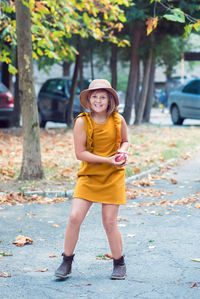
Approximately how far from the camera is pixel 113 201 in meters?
4.64

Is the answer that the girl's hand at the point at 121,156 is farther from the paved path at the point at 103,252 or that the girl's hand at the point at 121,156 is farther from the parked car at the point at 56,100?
the parked car at the point at 56,100

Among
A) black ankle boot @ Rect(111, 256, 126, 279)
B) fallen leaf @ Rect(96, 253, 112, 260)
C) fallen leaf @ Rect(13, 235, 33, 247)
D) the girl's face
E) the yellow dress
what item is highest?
the girl's face

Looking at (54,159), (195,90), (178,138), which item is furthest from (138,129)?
(54,159)

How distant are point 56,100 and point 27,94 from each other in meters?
11.1

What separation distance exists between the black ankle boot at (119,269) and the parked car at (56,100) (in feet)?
49.9

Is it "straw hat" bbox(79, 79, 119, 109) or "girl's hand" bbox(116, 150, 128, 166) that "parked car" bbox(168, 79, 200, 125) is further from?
"girl's hand" bbox(116, 150, 128, 166)

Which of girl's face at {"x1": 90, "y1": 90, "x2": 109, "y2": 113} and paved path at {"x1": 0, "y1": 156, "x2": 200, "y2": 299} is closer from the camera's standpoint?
paved path at {"x1": 0, "y1": 156, "x2": 200, "y2": 299}

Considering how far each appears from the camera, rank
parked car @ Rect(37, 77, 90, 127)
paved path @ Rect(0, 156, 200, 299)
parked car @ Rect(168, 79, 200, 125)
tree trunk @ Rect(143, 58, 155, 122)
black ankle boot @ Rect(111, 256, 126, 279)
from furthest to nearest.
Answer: tree trunk @ Rect(143, 58, 155, 122) → parked car @ Rect(168, 79, 200, 125) → parked car @ Rect(37, 77, 90, 127) → black ankle boot @ Rect(111, 256, 126, 279) → paved path @ Rect(0, 156, 200, 299)

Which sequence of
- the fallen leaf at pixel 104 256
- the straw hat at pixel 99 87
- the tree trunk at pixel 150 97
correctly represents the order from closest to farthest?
Result: 1. the straw hat at pixel 99 87
2. the fallen leaf at pixel 104 256
3. the tree trunk at pixel 150 97

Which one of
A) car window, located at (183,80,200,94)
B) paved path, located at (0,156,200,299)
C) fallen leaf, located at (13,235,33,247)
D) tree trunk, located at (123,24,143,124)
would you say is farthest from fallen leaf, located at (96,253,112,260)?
car window, located at (183,80,200,94)

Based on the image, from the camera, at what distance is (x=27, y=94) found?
9.22m

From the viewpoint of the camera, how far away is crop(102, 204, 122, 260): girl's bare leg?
15.3ft

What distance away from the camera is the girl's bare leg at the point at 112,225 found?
4.66 metres

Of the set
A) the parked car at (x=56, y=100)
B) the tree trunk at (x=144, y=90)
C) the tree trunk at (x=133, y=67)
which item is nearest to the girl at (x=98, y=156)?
the tree trunk at (x=133, y=67)
